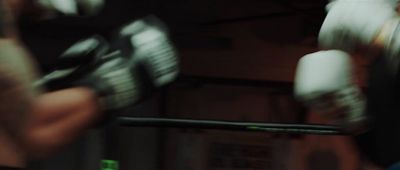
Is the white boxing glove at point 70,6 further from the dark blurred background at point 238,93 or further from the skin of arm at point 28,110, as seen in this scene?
the dark blurred background at point 238,93

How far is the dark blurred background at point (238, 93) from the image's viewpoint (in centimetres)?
531

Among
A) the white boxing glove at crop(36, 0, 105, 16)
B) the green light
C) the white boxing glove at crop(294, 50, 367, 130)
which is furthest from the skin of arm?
the green light

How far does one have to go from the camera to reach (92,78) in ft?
5.98

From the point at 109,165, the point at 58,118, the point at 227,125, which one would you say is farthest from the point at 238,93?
the point at 58,118

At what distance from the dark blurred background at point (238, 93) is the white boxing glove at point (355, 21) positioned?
310 centimetres

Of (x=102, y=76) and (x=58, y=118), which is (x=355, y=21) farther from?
(x=58, y=118)

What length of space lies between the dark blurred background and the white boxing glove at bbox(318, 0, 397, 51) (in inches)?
122

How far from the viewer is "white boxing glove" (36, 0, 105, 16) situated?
191cm

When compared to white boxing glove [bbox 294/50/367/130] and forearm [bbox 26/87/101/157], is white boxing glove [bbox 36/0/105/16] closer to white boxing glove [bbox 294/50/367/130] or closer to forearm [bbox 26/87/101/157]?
forearm [bbox 26/87/101/157]

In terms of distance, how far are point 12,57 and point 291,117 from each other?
410 centimetres

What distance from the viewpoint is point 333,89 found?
6.46 ft

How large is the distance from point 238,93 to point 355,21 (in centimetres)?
378

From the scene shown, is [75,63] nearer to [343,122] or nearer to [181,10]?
[343,122]

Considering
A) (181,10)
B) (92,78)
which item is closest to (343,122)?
(92,78)
